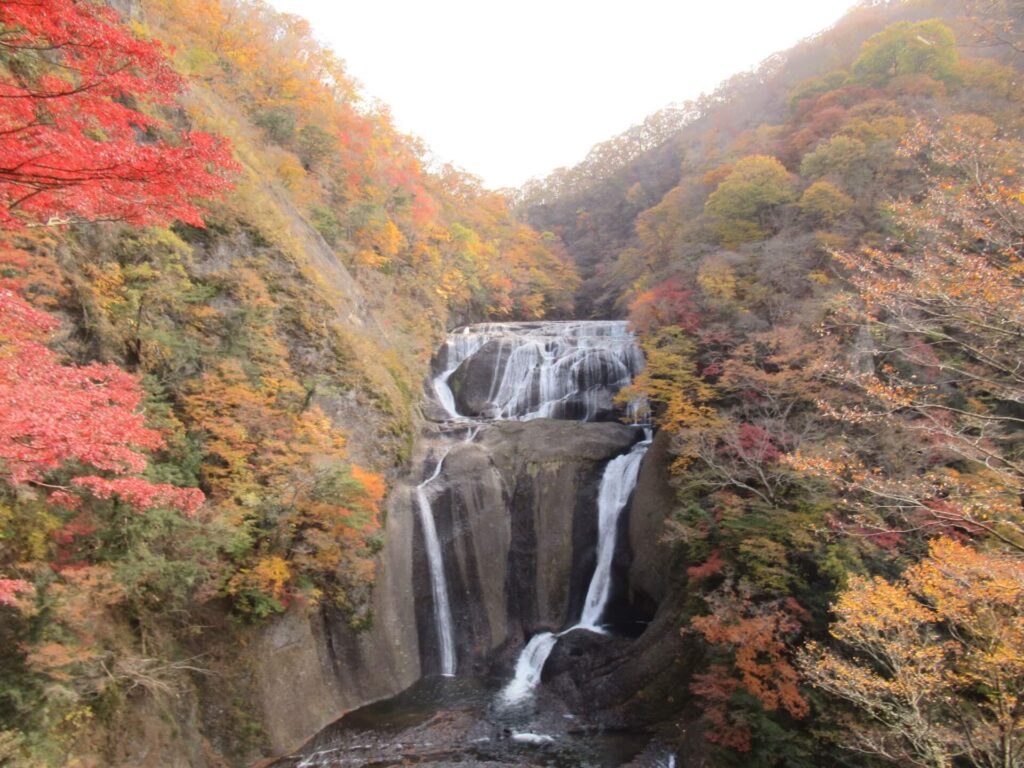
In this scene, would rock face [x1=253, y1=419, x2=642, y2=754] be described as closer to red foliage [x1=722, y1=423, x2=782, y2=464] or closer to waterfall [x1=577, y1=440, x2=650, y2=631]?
waterfall [x1=577, y1=440, x2=650, y2=631]

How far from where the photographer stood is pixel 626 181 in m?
47.5

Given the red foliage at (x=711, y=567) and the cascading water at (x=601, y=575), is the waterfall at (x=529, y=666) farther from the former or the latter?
the red foliage at (x=711, y=567)

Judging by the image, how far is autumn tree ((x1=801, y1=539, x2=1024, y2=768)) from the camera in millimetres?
6098

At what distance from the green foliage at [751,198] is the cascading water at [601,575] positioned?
936 centimetres

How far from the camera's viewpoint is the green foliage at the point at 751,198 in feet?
64.5

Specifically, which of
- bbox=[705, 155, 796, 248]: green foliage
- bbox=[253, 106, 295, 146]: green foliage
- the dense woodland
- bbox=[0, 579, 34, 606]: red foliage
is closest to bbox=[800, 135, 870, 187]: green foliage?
the dense woodland

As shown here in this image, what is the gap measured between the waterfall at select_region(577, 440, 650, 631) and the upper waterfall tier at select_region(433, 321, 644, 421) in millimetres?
3928

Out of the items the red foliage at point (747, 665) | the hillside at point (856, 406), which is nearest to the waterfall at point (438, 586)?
the hillside at point (856, 406)

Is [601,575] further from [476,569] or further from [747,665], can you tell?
[747,665]

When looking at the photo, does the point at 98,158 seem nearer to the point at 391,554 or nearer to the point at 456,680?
the point at 391,554

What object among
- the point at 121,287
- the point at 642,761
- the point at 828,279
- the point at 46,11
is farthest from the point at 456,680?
the point at 828,279

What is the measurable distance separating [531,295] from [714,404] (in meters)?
20.4

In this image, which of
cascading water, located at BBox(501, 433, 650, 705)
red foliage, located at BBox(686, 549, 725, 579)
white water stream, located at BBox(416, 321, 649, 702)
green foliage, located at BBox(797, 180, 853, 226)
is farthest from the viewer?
green foliage, located at BBox(797, 180, 853, 226)

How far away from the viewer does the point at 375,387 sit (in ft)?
50.7
